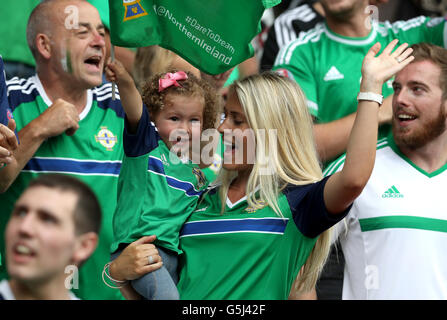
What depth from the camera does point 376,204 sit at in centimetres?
375

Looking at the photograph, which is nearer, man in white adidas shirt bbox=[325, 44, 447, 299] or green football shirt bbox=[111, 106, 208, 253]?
green football shirt bbox=[111, 106, 208, 253]

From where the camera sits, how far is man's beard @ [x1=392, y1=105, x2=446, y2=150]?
12.8 feet

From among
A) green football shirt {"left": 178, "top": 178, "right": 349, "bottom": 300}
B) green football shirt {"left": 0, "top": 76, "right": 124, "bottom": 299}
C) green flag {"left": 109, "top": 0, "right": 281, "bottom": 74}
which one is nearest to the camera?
green football shirt {"left": 178, "top": 178, "right": 349, "bottom": 300}

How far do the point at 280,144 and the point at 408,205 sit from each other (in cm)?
85

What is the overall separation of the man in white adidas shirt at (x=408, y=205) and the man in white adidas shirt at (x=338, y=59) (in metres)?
0.25

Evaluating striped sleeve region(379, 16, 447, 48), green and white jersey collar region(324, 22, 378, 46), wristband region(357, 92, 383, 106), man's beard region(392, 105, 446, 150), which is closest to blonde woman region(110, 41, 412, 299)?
wristband region(357, 92, 383, 106)

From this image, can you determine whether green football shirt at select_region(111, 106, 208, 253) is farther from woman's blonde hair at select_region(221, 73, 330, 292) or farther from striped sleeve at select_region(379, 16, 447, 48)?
striped sleeve at select_region(379, 16, 447, 48)

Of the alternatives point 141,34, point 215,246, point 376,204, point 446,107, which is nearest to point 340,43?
point 446,107

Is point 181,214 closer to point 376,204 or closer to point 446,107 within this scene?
point 376,204

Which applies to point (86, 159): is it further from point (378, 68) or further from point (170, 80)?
point (378, 68)

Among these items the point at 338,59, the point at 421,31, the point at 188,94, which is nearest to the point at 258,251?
the point at 188,94

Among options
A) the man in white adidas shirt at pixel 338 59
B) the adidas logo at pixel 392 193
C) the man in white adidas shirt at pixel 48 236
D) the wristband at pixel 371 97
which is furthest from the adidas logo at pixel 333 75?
the man in white adidas shirt at pixel 48 236

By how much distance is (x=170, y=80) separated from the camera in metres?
3.47

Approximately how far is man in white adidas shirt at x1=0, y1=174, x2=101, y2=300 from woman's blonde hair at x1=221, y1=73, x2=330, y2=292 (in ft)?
3.79
